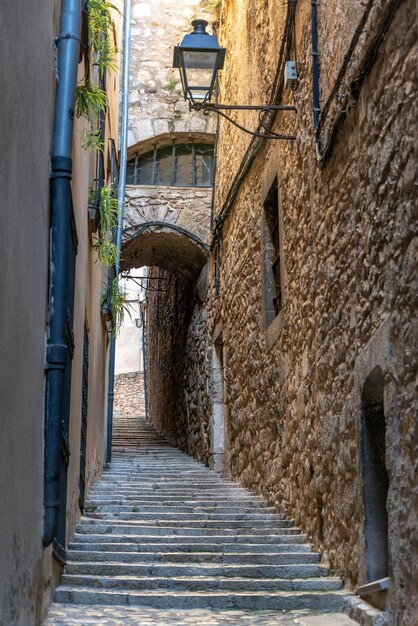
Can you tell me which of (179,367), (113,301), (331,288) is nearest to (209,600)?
(331,288)

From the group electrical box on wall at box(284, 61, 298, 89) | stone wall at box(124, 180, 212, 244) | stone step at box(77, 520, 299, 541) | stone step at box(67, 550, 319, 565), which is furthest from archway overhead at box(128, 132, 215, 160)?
stone step at box(67, 550, 319, 565)

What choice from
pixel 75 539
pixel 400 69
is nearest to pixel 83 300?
pixel 75 539

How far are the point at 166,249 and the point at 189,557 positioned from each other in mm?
7723

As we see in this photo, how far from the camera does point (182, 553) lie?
534cm

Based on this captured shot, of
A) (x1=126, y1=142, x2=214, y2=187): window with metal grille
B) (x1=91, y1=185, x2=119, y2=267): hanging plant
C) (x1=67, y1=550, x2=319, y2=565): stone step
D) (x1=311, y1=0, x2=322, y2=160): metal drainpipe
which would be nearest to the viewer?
(x1=67, y1=550, x2=319, y2=565): stone step

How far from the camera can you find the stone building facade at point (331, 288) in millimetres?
3803

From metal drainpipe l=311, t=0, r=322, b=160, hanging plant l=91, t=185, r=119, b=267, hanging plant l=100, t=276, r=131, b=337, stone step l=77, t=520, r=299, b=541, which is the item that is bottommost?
stone step l=77, t=520, r=299, b=541

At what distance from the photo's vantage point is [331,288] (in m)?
5.21

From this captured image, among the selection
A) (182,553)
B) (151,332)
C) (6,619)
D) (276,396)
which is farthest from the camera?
(151,332)

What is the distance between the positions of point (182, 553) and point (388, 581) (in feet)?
5.67

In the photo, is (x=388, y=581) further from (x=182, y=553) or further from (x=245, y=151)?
(x=245, y=151)

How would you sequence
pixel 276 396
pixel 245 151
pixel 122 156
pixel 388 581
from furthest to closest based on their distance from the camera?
pixel 122 156, pixel 245 151, pixel 276 396, pixel 388 581

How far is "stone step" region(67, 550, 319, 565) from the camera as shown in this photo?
5.27 metres

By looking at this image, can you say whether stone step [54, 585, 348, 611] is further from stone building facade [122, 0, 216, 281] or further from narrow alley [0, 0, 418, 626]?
stone building facade [122, 0, 216, 281]
